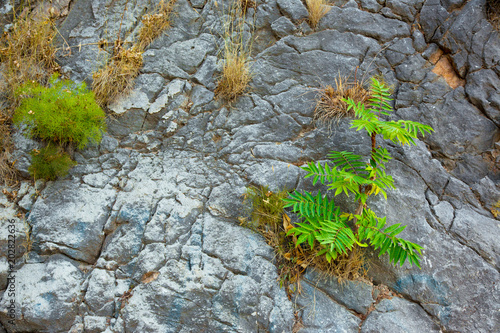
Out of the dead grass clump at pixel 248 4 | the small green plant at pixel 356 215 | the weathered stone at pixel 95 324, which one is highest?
the dead grass clump at pixel 248 4

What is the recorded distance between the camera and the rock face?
3.05 m

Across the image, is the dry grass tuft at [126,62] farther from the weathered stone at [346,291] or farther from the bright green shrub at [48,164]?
the weathered stone at [346,291]

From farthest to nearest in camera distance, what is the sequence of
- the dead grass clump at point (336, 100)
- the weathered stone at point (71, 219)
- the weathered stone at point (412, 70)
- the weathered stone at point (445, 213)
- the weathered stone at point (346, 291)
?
the weathered stone at point (412, 70) → the dead grass clump at point (336, 100) → the weathered stone at point (445, 213) → the weathered stone at point (71, 219) → the weathered stone at point (346, 291)

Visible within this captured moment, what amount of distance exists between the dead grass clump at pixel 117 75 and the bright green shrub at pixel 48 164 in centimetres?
74

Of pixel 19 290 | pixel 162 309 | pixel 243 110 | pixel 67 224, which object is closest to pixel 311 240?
pixel 162 309

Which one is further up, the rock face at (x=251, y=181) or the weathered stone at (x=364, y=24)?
the weathered stone at (x=364, y=24)

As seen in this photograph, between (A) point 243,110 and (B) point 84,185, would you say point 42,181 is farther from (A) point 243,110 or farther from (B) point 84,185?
(A) point 243,110

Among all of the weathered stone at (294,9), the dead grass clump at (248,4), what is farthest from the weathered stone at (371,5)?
the dead grass clump at (248,4)

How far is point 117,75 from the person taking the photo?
3.94 m

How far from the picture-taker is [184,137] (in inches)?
151

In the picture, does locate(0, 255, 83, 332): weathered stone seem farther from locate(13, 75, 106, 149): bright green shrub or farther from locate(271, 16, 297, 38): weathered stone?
locate(271, 16, 297, 38): weathered stone

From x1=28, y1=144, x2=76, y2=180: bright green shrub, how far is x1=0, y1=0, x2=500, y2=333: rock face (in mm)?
98

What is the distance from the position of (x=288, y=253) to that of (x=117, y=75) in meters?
2.64

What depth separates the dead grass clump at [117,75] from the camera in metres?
3.87
